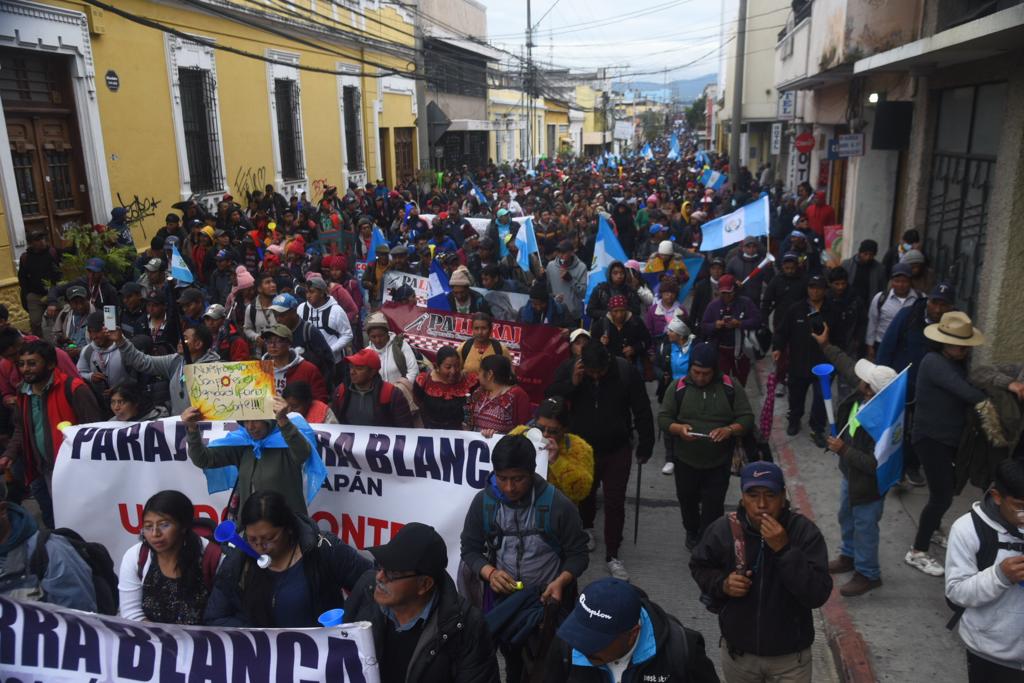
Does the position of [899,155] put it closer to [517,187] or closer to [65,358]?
[65,358]

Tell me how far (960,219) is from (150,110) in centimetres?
1328

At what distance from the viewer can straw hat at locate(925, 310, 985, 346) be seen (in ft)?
16.6

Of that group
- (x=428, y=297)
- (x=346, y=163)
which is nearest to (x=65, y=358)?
(x=428, y=297)

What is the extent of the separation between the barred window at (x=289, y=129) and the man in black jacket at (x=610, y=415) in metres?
17.4

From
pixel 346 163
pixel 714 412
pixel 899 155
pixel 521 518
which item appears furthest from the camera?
pixel 346 163

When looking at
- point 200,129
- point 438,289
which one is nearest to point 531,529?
point 438,289

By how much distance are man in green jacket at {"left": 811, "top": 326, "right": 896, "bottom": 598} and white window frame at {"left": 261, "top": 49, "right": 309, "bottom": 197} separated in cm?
1662

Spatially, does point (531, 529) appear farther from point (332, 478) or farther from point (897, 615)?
point (897, 615)

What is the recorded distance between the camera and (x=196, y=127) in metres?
17.1

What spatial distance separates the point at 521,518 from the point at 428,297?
5403 millimetres

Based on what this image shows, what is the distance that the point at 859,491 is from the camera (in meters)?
4.88

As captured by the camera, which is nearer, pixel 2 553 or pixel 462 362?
pixel 2 553

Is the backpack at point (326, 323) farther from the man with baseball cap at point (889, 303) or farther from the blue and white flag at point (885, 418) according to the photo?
the man with baseball cap at point (889, 303)

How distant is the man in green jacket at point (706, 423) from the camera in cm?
515
